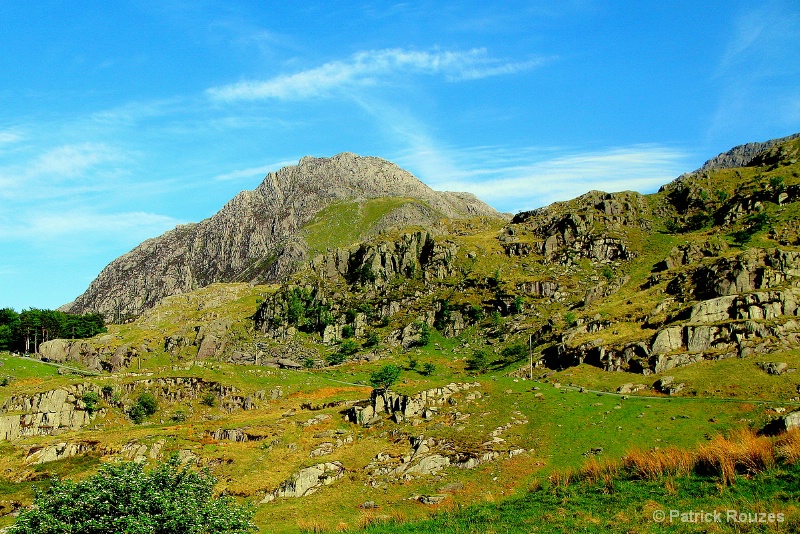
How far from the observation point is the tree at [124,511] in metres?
21.0

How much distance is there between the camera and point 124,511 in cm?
2159

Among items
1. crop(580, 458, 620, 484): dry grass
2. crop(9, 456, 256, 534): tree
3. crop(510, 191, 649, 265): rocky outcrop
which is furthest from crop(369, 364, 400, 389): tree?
crop(510, 191, 649, 265): rocky outcrop

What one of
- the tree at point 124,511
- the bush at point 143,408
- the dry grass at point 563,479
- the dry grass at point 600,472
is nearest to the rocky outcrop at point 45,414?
the bush at point 143,408

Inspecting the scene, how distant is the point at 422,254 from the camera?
17225cm

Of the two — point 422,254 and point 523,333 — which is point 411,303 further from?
point 523,333

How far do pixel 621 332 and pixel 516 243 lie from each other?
3136 inches

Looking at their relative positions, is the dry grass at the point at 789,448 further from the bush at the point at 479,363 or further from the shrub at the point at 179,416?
the shrub at the point at 179,416

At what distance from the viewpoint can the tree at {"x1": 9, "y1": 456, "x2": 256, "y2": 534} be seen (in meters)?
21.0

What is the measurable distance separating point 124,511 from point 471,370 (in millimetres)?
89228

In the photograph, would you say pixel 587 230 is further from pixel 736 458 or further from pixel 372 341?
pixel 736 458

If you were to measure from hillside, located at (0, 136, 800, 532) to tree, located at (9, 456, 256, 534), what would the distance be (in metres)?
7.36

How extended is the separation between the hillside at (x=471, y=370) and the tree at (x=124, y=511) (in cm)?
736

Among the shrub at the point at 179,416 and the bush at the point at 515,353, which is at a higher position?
the bush at the point at 515,353

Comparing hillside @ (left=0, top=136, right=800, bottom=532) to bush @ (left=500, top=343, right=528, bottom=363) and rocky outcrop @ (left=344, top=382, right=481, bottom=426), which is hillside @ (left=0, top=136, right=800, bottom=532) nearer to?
rocky outcrop @ (left=344, top=382, right=481, bottom=426)
